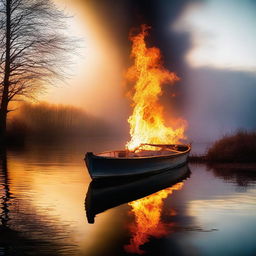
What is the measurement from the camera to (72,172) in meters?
25.1

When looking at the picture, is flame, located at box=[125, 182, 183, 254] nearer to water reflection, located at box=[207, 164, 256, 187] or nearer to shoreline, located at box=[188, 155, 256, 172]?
water reflection, located at box=[207, 164, 256, 187]

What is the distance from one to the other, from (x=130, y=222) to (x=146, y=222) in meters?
0.45

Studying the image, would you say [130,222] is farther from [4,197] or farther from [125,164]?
[125,164]

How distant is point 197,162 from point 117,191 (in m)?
19.1

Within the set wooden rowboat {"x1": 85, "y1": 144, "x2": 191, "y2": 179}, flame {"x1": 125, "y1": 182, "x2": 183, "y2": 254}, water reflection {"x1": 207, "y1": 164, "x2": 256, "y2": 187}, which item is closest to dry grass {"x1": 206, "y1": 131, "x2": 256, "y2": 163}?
water reflection {"x1": 207, "y1": 164, "x2": 256, "y2": 187}

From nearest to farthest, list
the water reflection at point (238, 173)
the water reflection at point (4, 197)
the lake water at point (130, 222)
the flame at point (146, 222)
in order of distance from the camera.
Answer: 1. the lake water at point (130, 222)
2. the flame at point (146, 222)
3. the water reflection at point (4, 197)
4. the water reflection at point (238, 173)

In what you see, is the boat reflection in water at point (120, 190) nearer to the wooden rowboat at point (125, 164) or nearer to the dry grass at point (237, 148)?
the wooden rowboat at point (125, 164)

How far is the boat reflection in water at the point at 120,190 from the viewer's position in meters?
14.0

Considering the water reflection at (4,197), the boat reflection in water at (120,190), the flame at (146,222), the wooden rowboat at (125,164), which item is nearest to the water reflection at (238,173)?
the boat reflection in water at (120,190)

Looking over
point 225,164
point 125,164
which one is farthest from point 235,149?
point 125,164

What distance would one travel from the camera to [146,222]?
11320mm

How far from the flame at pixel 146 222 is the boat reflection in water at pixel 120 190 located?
0.73m

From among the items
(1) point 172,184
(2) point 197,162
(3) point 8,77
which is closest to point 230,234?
(1) point 172,184

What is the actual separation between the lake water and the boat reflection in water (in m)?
0.24
